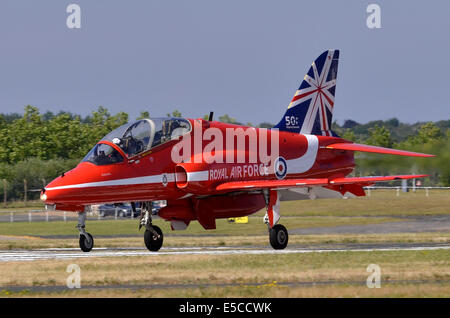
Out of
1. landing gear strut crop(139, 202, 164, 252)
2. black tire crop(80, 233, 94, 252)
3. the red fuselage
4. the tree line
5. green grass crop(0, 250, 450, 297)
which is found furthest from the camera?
the tree line

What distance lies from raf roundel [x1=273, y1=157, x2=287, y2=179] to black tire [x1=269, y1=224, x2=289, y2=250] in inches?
87.7

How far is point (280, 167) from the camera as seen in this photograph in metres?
24.2

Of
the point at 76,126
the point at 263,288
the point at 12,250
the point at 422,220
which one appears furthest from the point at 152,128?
the point at 76,126

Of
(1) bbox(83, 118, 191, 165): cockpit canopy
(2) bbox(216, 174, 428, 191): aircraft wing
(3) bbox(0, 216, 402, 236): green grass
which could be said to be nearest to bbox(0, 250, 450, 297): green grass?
(2) bbox(216, 174, 428, 191): aircraft wing

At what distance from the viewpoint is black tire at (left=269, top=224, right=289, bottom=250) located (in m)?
22.3

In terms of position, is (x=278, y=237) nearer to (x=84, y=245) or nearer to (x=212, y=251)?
(x=212, y=251)

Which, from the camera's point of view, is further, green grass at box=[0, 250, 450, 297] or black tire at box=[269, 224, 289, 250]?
black tire at box=[269, 224, 289, 250]

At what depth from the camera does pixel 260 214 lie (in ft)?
155

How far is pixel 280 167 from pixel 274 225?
243 centimetres

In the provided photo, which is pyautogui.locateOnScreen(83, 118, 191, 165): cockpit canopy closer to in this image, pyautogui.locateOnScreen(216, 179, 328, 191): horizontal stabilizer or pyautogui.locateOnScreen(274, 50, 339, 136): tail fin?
pyautogui.locateOnScreen(216, 179, 328, 191): horizontal stabilizer

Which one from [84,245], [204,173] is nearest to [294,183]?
[204,173]

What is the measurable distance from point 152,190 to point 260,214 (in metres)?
26.8

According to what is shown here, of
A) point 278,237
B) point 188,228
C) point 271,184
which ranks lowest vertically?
point 188,228

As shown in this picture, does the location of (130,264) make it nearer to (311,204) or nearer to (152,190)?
(152,190)
